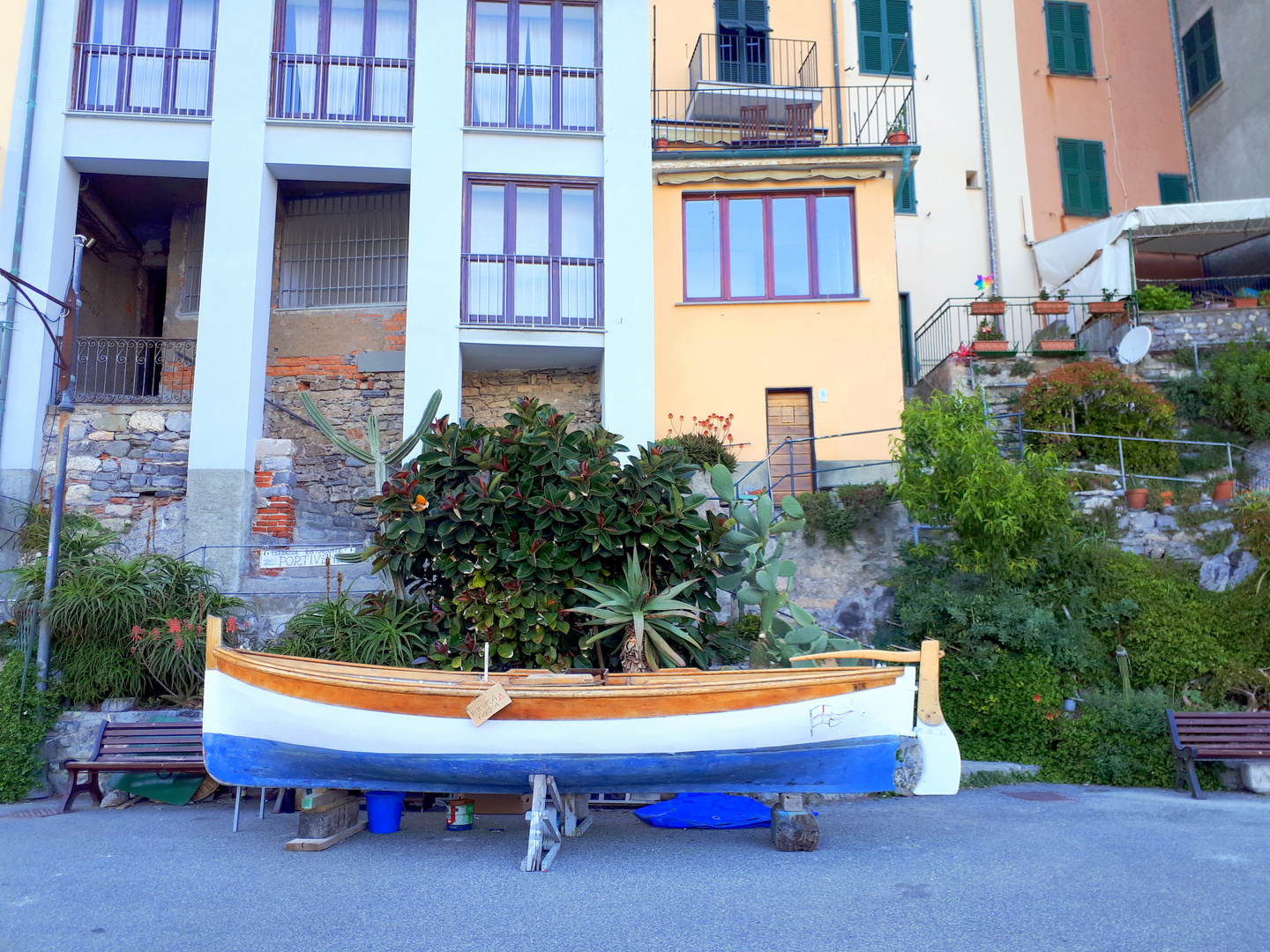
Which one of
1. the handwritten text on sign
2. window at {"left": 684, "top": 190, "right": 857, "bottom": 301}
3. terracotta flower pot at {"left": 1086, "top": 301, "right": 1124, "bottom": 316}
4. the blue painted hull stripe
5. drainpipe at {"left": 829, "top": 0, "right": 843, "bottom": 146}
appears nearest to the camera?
the handwritten text on sign

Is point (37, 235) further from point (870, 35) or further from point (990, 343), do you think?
point (870, 35)

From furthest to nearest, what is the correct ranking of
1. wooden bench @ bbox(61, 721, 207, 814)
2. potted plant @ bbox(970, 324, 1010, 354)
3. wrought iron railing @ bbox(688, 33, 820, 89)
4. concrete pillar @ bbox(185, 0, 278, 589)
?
1. wrought iron railing @ bbox(688, 33, 820, 89)
2. potted plant @ bbox(970, 324, 1010, 354)
3. concrete pillar @ bbox(185, 0, 278, 589)
4. wooden bench @ bbox(61, 721, 207, 814)

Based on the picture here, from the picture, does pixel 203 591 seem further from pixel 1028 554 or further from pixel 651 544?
pixel 1028 554

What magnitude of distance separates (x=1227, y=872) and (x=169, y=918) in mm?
5827

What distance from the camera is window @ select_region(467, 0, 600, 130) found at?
11352mm

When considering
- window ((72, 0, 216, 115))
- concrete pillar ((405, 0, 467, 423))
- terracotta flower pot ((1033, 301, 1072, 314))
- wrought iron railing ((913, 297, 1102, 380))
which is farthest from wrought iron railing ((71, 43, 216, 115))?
terracotta flower pot ((1033, 301, 1072, 314))

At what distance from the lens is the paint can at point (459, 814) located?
6.39m

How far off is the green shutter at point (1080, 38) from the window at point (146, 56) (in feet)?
49.1

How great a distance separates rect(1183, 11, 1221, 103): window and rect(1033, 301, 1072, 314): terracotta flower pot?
6.87 m

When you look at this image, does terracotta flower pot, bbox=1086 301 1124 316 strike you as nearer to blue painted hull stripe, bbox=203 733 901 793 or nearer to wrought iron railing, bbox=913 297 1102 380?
wrought iron railing, bbox=913 297 1102 380

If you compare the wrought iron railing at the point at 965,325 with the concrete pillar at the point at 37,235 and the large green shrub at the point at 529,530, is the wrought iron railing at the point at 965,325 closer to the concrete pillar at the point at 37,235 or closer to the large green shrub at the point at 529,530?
the large green shrub at the point at 529,530

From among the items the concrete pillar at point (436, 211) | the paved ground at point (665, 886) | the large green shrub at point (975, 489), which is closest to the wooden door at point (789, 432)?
the large green shrub at point (975, 489)

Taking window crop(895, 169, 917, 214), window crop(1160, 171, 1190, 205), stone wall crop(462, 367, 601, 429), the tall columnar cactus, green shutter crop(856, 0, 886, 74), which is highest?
green shutter crop(856, 0, 886, 74)

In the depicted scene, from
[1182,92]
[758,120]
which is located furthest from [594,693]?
[1182,92]
